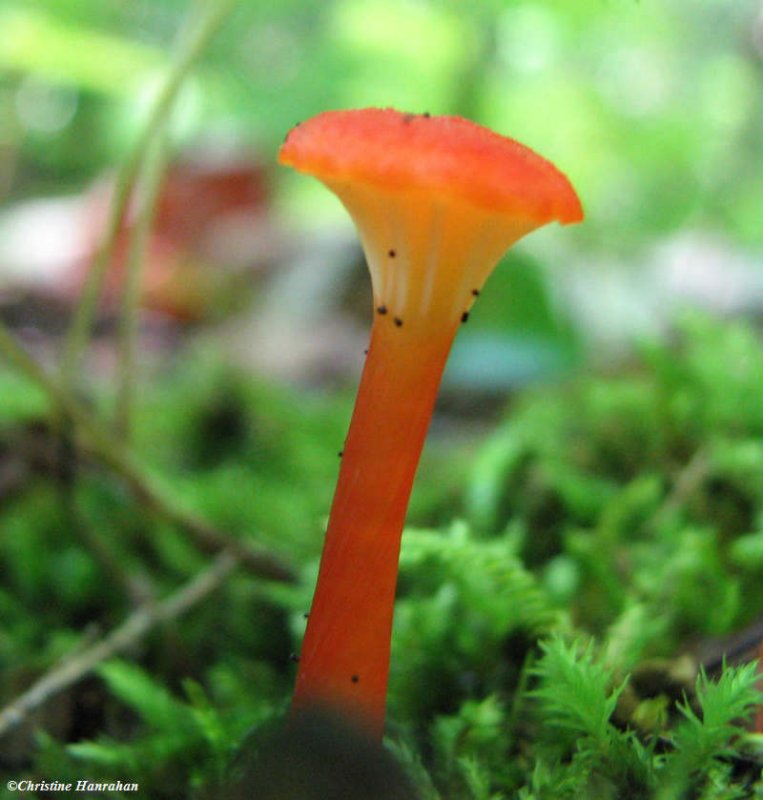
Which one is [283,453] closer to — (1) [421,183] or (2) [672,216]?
(1) [421,183]

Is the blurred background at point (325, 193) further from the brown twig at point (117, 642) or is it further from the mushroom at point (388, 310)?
the mushroom at point (388, 310)

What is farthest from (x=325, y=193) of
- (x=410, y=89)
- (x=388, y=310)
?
(x=388, y=310)

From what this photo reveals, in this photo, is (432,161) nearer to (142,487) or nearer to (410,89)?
(142,487)

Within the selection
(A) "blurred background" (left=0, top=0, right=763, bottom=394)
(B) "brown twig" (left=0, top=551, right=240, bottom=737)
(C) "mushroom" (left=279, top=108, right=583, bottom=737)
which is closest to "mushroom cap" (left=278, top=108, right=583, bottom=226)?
(C) "mushroom" (left=279, top=108, right=583, bottom=737)

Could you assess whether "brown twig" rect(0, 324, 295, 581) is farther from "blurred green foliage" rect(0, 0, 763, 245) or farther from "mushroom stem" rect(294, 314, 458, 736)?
"blurred green foliage" rect(0, 0, 763, 245)

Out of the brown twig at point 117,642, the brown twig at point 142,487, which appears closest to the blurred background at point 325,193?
the brown twig at point 142,487

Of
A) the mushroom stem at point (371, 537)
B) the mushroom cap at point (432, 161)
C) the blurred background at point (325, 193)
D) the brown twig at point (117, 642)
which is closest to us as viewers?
the mushroom cap at point (432, 161)

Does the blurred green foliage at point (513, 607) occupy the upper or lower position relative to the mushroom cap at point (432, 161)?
lower
